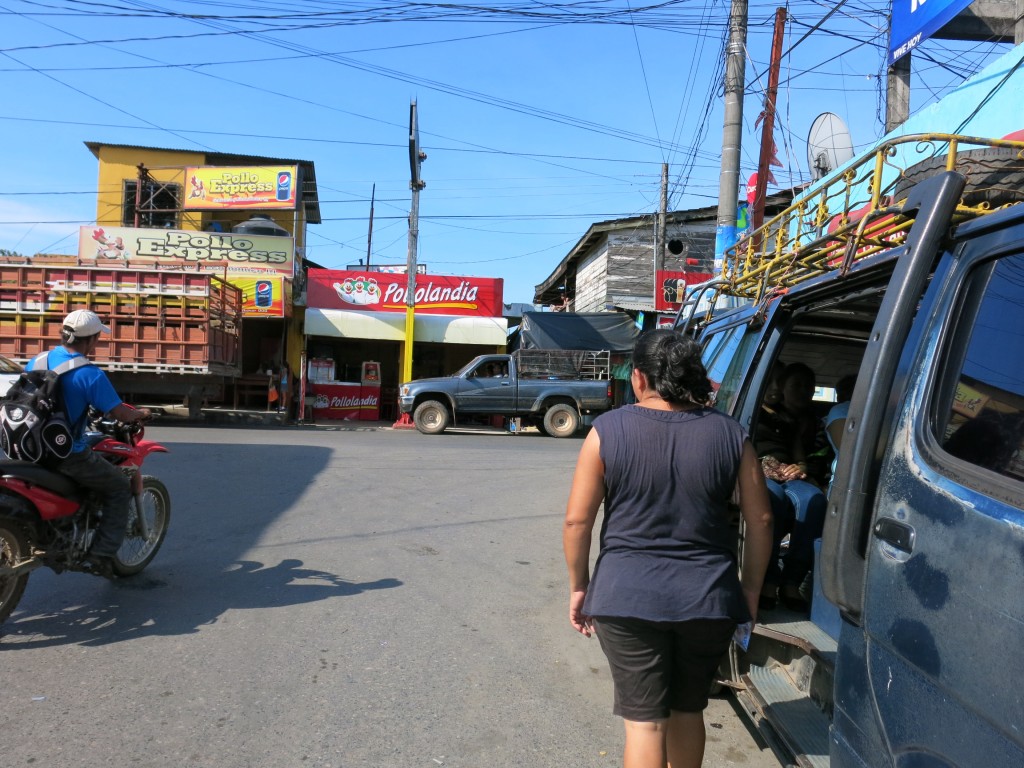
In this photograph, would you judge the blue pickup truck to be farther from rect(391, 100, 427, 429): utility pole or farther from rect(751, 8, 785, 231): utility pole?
rect(751, 8, 785, 231): utility pole

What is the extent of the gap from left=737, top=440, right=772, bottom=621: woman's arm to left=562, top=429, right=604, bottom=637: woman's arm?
0.46m

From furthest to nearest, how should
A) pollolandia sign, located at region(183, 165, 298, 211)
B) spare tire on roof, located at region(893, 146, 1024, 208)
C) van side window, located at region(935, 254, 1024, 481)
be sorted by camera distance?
pollolandia sign, located at region(183, 165, 298, 211) → spare tire on roof, located at region(893, 146, 1024, 208) → van side window, located at region(935, 254, 1024, 481)

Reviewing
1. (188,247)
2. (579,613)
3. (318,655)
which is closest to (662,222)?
(188,247)

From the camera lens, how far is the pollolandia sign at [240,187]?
2462cm

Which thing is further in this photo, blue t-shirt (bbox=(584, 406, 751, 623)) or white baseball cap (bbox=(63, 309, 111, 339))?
white baseball cap (bbox=(63, 309, 111, 339))

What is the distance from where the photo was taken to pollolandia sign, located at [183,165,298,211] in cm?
2462

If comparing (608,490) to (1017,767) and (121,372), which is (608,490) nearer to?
(1017,767)

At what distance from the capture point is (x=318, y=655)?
423 centimetres

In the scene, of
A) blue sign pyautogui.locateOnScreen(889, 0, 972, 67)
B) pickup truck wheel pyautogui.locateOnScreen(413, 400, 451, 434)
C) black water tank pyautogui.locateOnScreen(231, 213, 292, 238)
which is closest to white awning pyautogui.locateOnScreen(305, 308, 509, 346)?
black water tank pyautogui.locateOnScreen(231, 213, 292, 238)

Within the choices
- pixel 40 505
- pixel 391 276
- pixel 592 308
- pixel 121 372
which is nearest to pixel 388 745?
pixel 40 505

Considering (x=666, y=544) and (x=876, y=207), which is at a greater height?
(x=876, y=207)

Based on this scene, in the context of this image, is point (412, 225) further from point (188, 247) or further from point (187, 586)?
point (187, 586)

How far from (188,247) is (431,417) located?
33.5 ft

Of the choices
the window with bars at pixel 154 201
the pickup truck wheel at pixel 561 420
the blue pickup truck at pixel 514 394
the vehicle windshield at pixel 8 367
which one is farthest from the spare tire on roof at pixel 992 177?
the window with bars at pixel 154 201
